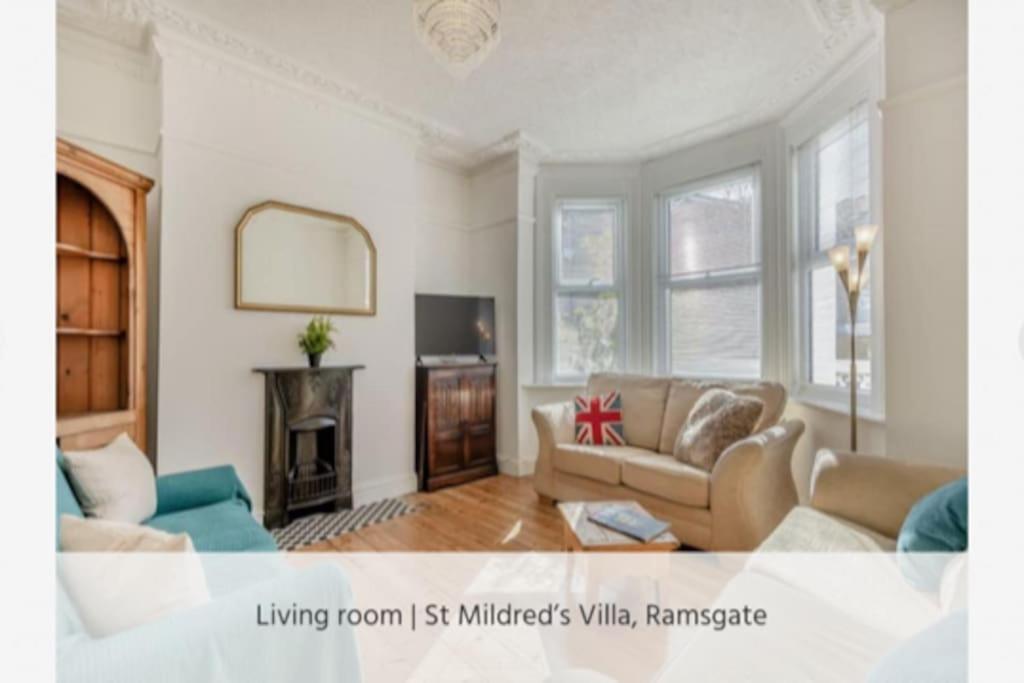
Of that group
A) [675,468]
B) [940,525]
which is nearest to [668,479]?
[675,468]

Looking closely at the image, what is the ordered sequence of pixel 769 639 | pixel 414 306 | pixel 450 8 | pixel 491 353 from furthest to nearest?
1. pixel 491 353
2. pixel 414 306
3. pixel 450 8
4. pixel 769 639

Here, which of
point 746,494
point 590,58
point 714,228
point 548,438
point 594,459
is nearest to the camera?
point 746,494

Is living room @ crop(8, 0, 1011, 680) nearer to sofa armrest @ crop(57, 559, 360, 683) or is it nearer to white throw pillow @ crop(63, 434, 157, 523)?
white throw pillow @ crop(63, 434, 157, 523)

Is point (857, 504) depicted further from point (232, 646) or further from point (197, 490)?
point (197, 490)

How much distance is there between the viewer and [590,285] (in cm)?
412

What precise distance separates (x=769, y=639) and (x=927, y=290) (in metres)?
1.78

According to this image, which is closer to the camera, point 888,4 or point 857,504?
point 857,504

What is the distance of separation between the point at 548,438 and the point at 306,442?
1664mm

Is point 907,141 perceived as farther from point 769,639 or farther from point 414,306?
point 414,306

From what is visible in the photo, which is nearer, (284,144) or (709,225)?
(284,144)

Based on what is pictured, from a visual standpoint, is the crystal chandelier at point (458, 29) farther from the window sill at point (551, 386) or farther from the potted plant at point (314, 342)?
the window sill at point (551, 386)

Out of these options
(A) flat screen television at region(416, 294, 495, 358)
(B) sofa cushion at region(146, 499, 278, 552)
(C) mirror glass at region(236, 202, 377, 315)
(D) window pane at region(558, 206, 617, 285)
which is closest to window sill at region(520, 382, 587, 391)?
(A) flat screen television at region(416, 294, 495, 358)
